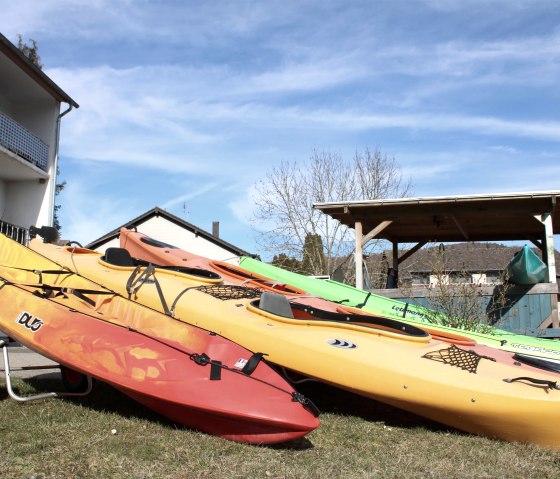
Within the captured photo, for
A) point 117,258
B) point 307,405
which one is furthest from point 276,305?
point 117,258

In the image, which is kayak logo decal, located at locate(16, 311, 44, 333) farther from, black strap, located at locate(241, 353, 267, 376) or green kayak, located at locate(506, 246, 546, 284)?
green kayak, located at locate(506, 246, 546, 284)

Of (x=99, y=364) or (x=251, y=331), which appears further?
(x=251, y=331)

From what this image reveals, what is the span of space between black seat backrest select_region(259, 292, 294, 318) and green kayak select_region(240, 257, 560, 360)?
9.74 ft

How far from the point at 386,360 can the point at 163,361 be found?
1855 millimetres

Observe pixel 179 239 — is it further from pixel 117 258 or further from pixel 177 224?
pixel 117 258

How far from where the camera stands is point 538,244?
48.3 feet

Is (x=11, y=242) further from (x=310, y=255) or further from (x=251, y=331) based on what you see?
(x=310, y=255)

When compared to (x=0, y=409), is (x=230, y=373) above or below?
above

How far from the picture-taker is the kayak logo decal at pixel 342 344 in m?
4.87

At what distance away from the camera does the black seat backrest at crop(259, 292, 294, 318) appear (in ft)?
17.9

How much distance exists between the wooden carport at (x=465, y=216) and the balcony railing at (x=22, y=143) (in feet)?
29.5

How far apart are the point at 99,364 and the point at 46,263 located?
2.62 meters

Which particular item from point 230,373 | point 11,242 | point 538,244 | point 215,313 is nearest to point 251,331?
point 215,313

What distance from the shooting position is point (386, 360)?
4.68 m
